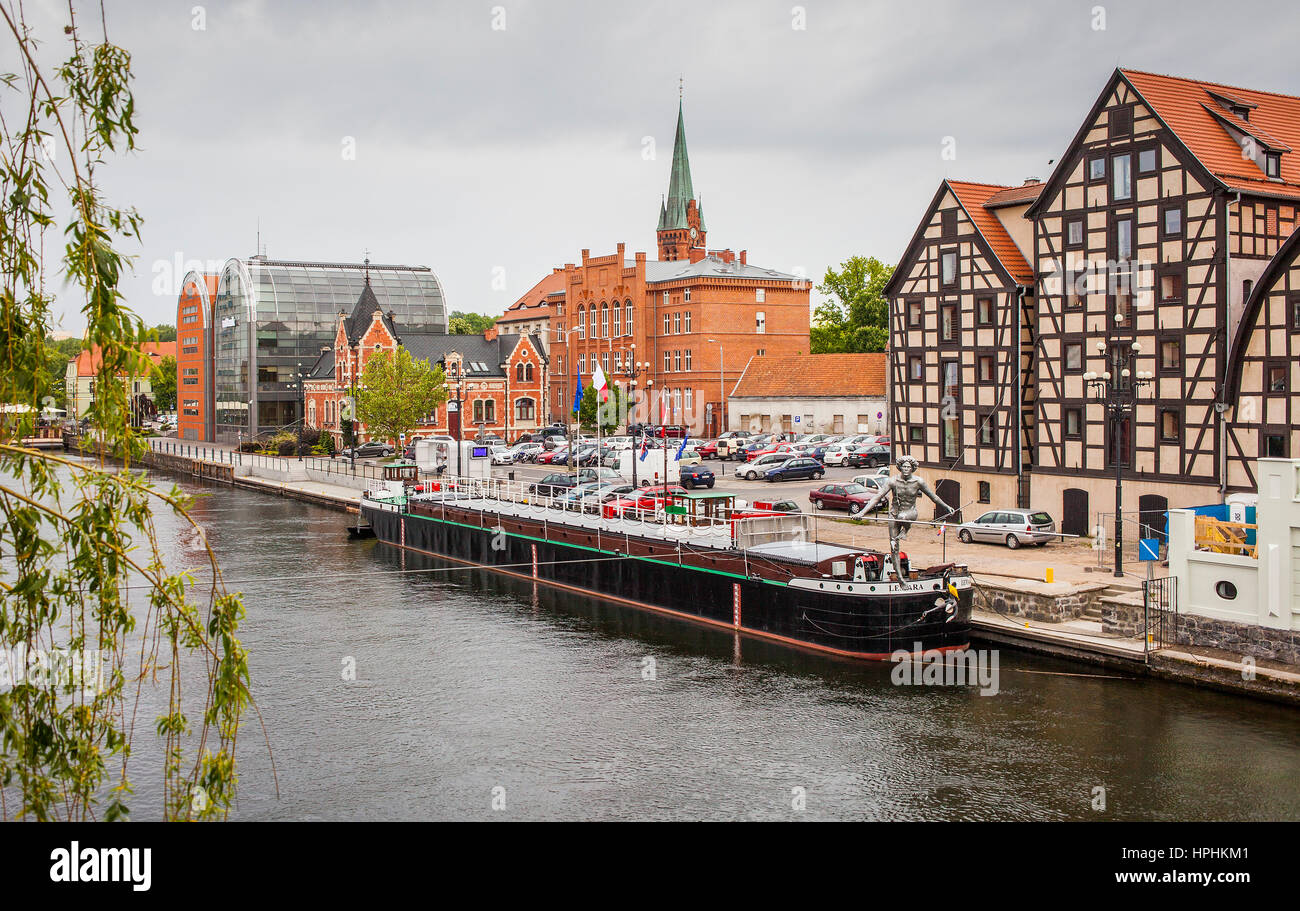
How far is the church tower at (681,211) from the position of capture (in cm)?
13550

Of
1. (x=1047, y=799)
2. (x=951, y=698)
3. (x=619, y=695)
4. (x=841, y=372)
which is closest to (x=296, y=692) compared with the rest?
(x=619, y=695)

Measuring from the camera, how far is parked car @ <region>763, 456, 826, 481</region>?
63938mm

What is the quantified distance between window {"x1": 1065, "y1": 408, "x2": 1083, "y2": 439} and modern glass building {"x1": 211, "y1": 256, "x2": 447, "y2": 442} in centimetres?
8424

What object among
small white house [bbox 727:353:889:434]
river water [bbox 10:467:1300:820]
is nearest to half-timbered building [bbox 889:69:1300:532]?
river water [bbox 10:467:1300:820]

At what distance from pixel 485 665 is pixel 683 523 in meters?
12.5

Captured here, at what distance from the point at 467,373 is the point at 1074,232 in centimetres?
6856

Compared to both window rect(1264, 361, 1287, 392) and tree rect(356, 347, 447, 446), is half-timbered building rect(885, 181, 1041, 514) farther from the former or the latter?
tree rect(356, 347, 447, 446)

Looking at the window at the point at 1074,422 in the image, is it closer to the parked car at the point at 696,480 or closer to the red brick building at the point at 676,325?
the parked car at the point at 696,480

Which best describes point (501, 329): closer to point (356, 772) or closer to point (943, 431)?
point (943, 431)

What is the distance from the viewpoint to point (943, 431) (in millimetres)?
49344

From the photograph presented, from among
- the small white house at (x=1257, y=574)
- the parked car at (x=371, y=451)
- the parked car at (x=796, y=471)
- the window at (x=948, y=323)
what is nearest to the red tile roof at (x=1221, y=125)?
the window at (x=948, y=323)

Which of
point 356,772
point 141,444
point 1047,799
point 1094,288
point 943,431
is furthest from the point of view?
point 943,431

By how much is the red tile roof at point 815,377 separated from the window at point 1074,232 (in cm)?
3757

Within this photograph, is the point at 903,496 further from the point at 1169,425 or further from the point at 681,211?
the point at 681,211
